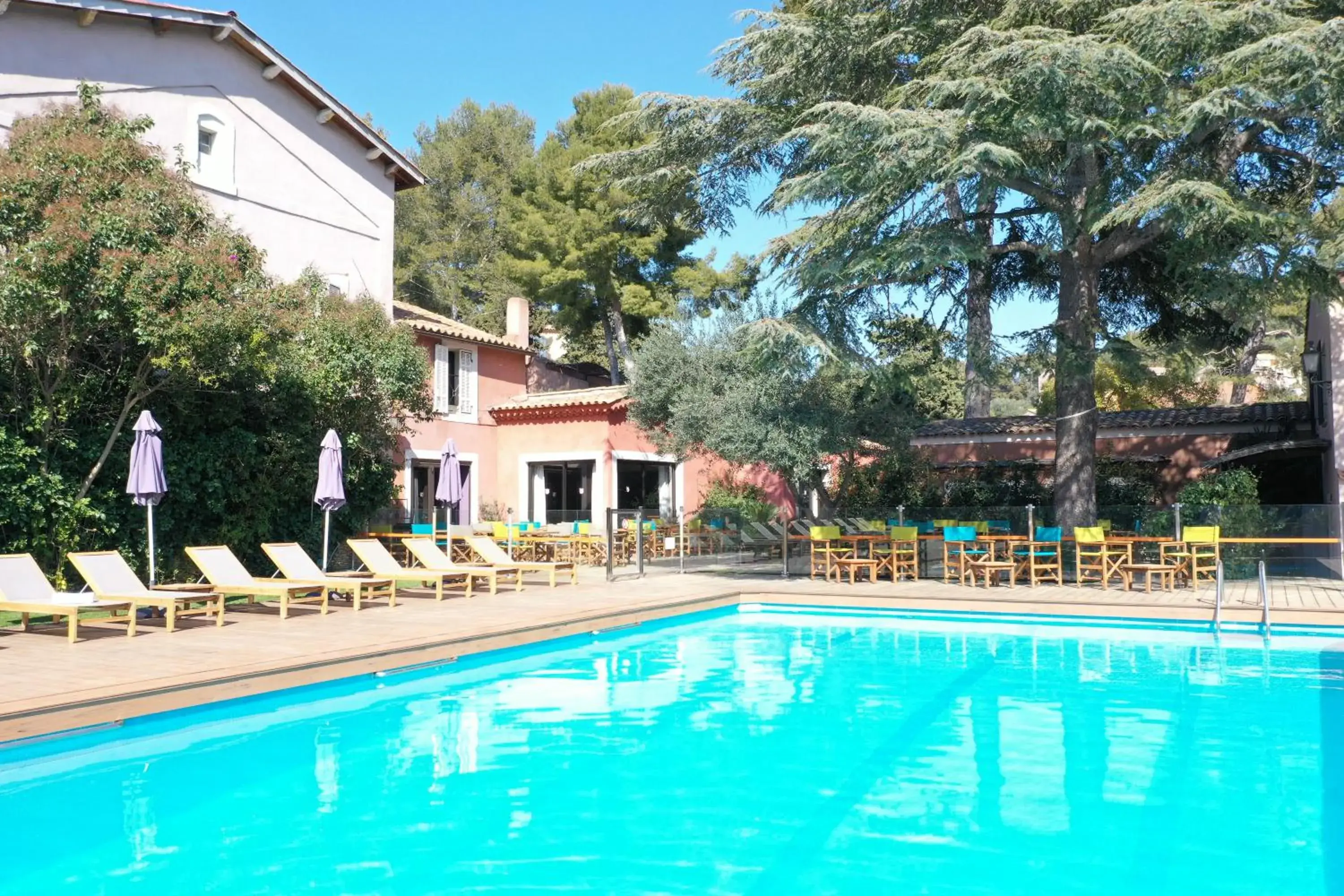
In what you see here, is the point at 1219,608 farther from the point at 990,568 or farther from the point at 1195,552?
the point at 990,568

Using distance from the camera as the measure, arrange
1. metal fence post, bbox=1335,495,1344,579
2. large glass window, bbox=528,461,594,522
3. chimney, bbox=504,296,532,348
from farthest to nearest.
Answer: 1. chimney, bbox=504,296,532,348
2. large glass window, bbox=528,461,594,522
3. metal fence post, bbox=1335,495,1344,579

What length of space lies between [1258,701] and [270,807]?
8.34 meters

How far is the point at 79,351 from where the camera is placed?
13.3m

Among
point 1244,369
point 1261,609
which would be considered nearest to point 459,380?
point 1261,609

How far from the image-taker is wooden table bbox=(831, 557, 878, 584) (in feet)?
56.3

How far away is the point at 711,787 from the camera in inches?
270

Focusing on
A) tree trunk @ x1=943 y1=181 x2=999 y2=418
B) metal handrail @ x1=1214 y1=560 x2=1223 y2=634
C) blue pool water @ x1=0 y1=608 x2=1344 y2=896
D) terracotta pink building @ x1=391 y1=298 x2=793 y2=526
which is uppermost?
tree trunk @ x1=943 y1=181 x2=999 y2=418

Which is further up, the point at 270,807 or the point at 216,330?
the point at 216,330

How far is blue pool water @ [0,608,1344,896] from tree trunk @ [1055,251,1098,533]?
7.04m

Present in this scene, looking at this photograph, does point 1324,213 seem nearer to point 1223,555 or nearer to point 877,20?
point 1223,555

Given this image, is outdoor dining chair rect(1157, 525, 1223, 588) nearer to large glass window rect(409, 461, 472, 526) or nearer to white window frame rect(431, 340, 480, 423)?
large glass window rect(409, 461, 472, 526)

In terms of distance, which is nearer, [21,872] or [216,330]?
[21,872]

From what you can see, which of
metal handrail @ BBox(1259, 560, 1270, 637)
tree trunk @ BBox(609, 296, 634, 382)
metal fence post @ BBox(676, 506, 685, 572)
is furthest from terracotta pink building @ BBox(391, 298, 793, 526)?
metal handrail @ BBox(1259, 560, 1270, 637)

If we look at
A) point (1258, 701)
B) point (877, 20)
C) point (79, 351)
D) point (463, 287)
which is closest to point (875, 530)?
point (877, 20)
